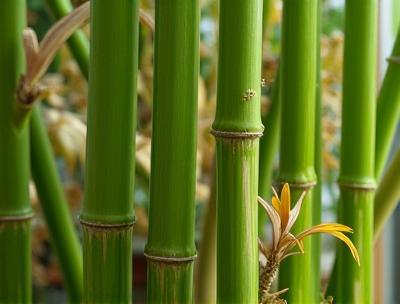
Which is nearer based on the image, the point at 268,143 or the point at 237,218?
the point at 237,218

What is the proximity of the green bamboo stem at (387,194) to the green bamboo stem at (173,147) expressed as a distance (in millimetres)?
168

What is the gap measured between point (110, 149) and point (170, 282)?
71 mm

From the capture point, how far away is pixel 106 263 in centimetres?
37

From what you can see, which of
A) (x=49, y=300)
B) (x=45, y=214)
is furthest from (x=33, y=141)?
(x=49, y=300)

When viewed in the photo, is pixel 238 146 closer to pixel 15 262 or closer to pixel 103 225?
pixel 103 225

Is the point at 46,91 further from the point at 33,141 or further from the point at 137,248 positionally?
the point at 137,248

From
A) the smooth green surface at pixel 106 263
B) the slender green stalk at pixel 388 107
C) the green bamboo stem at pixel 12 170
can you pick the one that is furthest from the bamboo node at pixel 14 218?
the slender green stalk at pixel 388 107

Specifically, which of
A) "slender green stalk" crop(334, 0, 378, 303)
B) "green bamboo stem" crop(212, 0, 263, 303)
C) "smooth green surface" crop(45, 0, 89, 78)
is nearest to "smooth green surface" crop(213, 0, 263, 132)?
"green bamboo stem" crop(212, 0, 263, 303)

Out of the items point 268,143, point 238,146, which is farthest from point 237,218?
point 268,143

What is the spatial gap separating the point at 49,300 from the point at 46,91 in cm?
97

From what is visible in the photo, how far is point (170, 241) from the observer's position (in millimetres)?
348

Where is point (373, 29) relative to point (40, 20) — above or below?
below

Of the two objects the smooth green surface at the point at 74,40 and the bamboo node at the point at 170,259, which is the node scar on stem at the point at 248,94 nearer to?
the bamboo node at the point at 170,259

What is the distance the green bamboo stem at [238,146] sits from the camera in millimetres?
325
